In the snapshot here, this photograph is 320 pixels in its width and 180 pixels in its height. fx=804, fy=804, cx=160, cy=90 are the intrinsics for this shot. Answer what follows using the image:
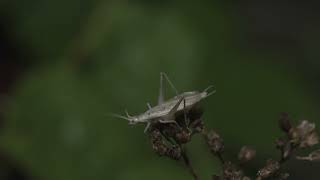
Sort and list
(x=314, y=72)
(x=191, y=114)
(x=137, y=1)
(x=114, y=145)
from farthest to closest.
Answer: (x=314, y=72), (x=137, y=1), (x=114, y=145), (x=191, y=114)

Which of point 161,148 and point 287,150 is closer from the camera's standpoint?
point 161,148

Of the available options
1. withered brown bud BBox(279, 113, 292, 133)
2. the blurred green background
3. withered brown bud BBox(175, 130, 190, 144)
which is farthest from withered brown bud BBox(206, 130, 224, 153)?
the blurred green background

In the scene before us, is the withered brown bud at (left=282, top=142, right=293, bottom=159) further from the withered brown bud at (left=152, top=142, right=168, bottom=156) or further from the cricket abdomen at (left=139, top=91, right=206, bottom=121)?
the withered brown bud at (left=152, top=142, right=168, bottom=156)

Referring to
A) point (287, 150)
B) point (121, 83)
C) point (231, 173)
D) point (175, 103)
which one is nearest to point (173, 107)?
point (175, 103)

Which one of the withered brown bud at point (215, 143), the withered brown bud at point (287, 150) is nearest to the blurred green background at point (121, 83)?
the withered brown bud at point (215, 143)

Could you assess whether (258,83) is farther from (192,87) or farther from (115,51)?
(115,51)

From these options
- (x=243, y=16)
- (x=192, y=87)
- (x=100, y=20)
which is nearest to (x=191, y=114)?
(x=192, y=87)

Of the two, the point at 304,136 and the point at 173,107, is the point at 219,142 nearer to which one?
the point at 173,107
